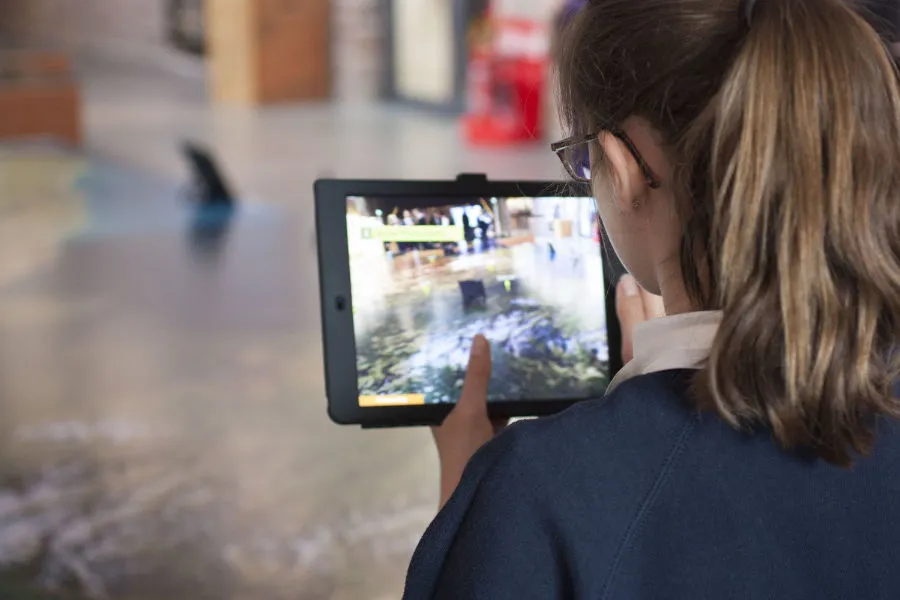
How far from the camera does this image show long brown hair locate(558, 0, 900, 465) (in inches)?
22.8

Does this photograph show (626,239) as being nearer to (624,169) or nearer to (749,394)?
(624,169)

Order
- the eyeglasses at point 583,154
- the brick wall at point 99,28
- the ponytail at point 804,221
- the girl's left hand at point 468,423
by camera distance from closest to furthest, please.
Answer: the ponytail at point 804,221 < the eyeglasses at point 583,154 < the girl's left hand at point 468,423 < the brick wall at point 99,28

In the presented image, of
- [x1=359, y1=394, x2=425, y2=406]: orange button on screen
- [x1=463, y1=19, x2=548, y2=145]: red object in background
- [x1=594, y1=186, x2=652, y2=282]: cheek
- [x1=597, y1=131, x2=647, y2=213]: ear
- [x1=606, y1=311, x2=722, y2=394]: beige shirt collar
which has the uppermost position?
[x1=463, y1=19, x2=548, y2=145]: red object in background

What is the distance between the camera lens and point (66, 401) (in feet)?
9.50

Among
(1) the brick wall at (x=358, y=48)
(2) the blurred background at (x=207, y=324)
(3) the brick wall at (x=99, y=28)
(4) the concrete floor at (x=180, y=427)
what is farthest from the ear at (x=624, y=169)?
(3) the brick wall at (x=99, y=28)

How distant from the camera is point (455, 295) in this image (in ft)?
3.50

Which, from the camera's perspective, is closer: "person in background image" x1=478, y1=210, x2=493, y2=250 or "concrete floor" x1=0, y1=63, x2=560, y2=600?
"person in background image" x1=478, y1=210, x2=493, y2=250

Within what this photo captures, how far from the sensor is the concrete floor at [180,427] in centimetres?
220

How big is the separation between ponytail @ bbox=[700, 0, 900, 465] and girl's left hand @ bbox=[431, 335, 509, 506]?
38 centimetres

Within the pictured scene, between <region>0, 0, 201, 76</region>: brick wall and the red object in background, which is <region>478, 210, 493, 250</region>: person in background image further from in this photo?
<region>0, 0, 201, 76</region>: brick wall

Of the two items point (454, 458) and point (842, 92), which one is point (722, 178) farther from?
point (454, 458)

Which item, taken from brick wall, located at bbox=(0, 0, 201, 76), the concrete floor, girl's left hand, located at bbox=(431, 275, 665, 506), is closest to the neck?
girl's left hand, located at bbox=(431, 275, 665, 506)

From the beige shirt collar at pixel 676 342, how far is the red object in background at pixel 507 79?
6416mm

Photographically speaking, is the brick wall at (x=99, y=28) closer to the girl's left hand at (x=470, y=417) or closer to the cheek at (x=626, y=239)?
the girl's left hand at (x=470, y=417)
